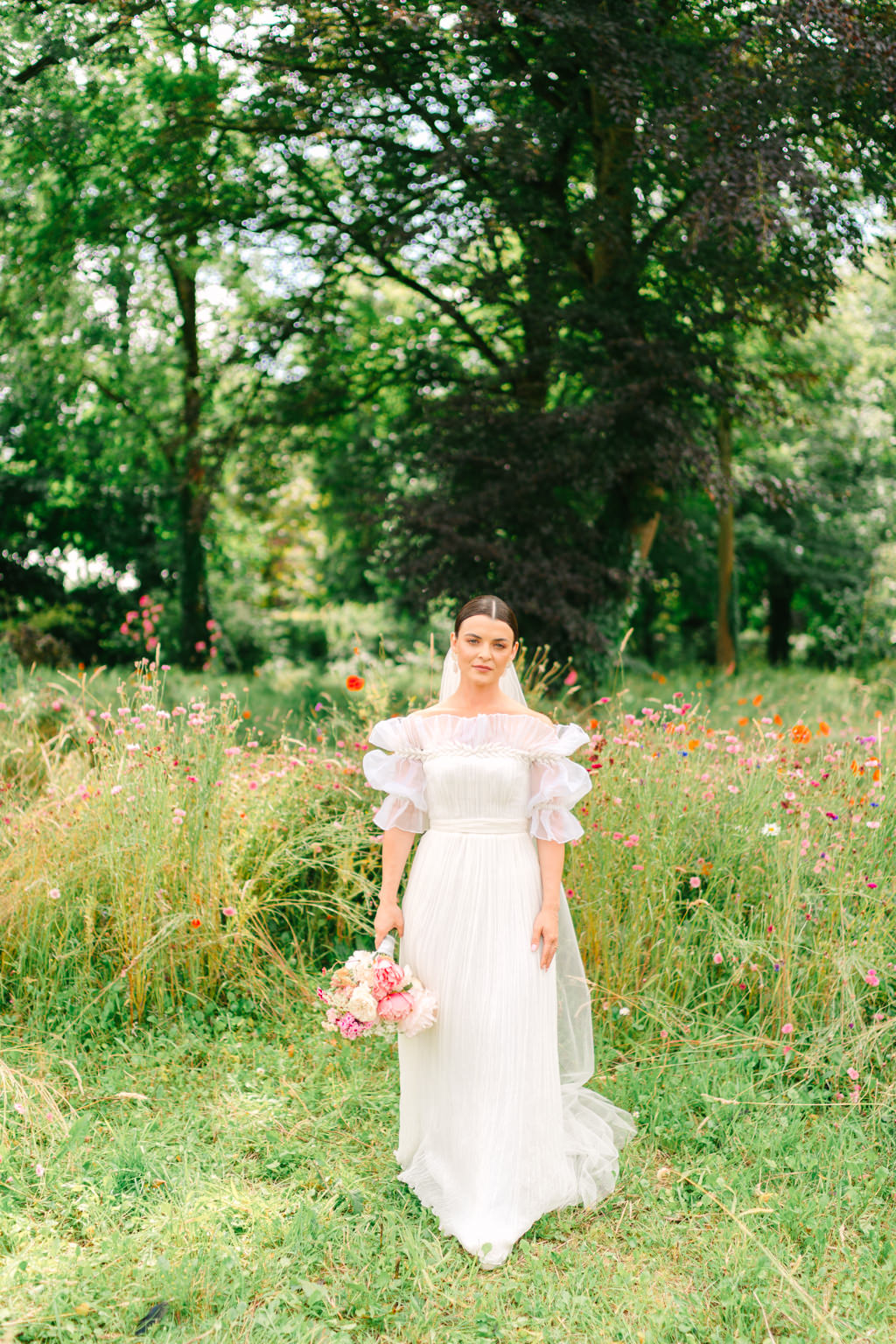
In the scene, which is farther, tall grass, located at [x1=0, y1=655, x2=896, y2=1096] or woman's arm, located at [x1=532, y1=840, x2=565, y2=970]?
tall grass, located at [x1=0, y1=655, x2=896, y2=1096]

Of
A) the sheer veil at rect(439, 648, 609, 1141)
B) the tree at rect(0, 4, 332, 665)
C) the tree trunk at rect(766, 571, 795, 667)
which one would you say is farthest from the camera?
the tree trunk at rect(766, 571, 795, 667)

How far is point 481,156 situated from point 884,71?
304 cm

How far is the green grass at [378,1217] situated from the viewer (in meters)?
2.69

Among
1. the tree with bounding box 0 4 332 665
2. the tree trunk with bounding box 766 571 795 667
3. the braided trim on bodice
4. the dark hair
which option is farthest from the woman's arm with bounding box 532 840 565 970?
the tree trunk with bounding box 766 571 795 667

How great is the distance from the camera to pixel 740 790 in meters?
4.96

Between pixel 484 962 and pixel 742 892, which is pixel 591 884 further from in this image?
pixel 484 962

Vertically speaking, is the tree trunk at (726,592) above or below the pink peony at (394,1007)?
above

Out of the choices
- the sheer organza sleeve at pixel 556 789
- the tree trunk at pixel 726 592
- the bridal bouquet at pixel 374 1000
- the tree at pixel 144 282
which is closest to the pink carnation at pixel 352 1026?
the bridal bouquet at pixel 374 1000

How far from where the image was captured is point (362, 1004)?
118 inches

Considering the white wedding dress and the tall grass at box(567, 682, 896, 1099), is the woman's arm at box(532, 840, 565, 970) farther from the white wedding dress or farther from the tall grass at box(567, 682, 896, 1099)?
the tall grass at box(567, 682, 896, 1099)

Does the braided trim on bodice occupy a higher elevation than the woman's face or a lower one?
lower

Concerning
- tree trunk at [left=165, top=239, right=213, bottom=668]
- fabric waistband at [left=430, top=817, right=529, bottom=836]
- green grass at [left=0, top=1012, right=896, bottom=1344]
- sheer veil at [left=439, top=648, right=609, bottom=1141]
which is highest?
tree trunk at [left=165, top=239, right=213, bottom=668]

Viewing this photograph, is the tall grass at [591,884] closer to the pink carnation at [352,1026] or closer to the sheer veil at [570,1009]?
the sheer veil at [570,1009]

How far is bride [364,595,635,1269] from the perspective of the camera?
314 cm
